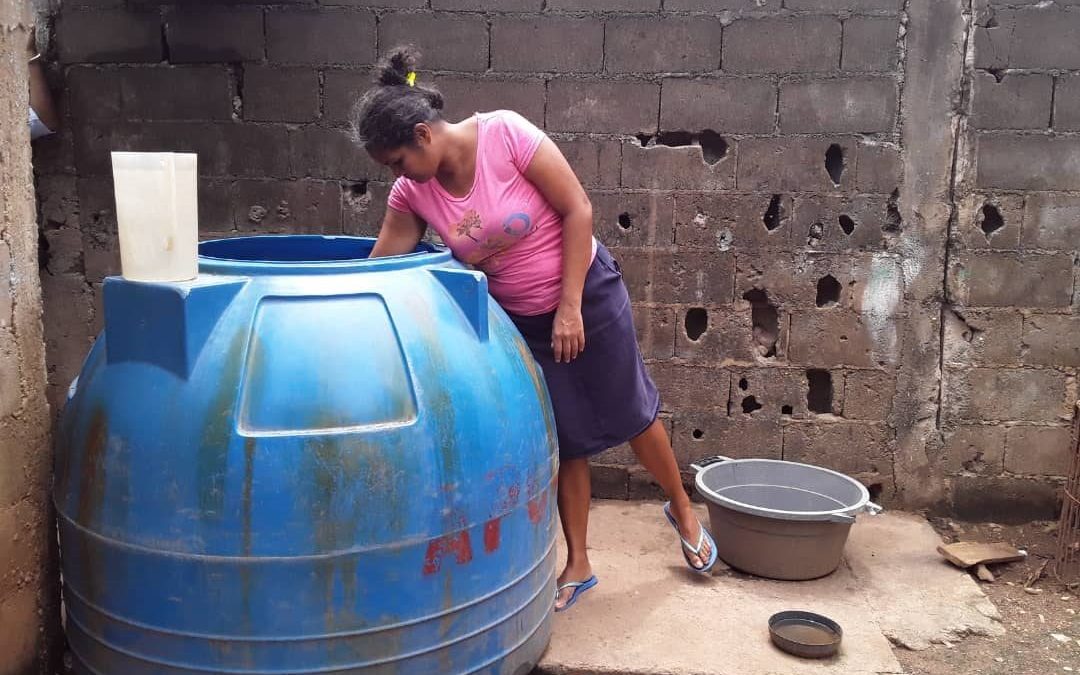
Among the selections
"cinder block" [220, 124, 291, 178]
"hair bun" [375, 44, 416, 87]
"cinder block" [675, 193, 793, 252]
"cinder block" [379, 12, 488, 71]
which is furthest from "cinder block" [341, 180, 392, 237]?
"hair bun" [375, 44, 416, 87]

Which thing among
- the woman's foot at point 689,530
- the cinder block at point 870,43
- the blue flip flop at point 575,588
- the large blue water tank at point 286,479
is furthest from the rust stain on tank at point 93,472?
the cinder block at point 870,43

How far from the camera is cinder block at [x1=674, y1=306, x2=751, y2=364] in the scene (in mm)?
3557

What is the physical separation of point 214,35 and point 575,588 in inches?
98.2

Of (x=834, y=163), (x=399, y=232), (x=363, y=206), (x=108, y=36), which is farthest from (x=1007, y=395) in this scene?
(x=108, y=36)

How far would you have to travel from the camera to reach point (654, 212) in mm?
3502

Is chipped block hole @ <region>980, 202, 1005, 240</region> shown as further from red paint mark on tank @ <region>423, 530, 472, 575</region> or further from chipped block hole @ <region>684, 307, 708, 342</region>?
red paint mark on tank @ <region>423, 530, 472, 575</region>

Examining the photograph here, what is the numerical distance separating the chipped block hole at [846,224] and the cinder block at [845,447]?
781 mm

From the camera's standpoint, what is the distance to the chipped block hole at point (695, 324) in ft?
11.8

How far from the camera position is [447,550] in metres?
1.79

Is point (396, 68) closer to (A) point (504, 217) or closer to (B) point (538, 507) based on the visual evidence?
(A) point (504, 217)

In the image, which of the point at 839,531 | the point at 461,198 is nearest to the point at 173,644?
the point at 461,198

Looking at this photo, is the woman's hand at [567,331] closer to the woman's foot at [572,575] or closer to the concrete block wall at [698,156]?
the woman's foot at [572,575]

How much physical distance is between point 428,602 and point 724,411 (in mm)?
2088

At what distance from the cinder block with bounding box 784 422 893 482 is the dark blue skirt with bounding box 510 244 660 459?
3.88 feet
